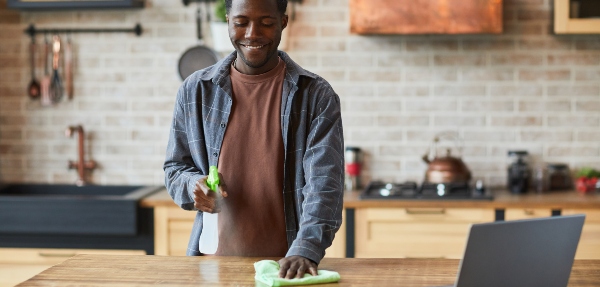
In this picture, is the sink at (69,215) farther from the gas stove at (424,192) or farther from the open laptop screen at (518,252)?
the open laptop screen at (518,252)

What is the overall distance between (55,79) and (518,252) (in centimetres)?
320

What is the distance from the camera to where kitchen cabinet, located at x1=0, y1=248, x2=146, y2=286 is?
3666 millimetres

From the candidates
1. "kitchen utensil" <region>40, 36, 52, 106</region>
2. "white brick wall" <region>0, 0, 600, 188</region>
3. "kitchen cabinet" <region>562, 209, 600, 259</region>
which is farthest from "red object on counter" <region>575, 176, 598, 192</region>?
"kitchen utensil" <region>40, 36, 52, 106</region>

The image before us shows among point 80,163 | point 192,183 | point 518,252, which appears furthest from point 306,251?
point 80,163

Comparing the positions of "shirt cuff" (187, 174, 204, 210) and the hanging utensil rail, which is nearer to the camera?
"shirt cuff" (187, 174, 204, 210)

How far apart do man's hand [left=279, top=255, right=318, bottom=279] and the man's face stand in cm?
61

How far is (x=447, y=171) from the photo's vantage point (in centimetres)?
384

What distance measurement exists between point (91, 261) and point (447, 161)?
218 cm

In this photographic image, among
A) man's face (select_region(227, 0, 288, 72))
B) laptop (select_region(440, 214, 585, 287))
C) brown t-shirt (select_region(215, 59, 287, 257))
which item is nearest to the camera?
laptop (select_region(440, 214, 585, 287))

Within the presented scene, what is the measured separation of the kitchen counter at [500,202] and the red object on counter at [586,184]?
81 mm

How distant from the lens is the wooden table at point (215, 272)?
6.19ft

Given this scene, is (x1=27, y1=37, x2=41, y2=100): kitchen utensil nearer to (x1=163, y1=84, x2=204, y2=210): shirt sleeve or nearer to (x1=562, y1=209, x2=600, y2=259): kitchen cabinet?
(x1=163, y1=84, x2=204, y2=210): shirt sleeve

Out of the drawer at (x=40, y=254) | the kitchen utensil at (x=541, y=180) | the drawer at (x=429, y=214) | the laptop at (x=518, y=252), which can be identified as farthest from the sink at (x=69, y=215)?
the laptop at (x=518, y=252)

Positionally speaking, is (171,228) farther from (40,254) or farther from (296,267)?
(296,267)
